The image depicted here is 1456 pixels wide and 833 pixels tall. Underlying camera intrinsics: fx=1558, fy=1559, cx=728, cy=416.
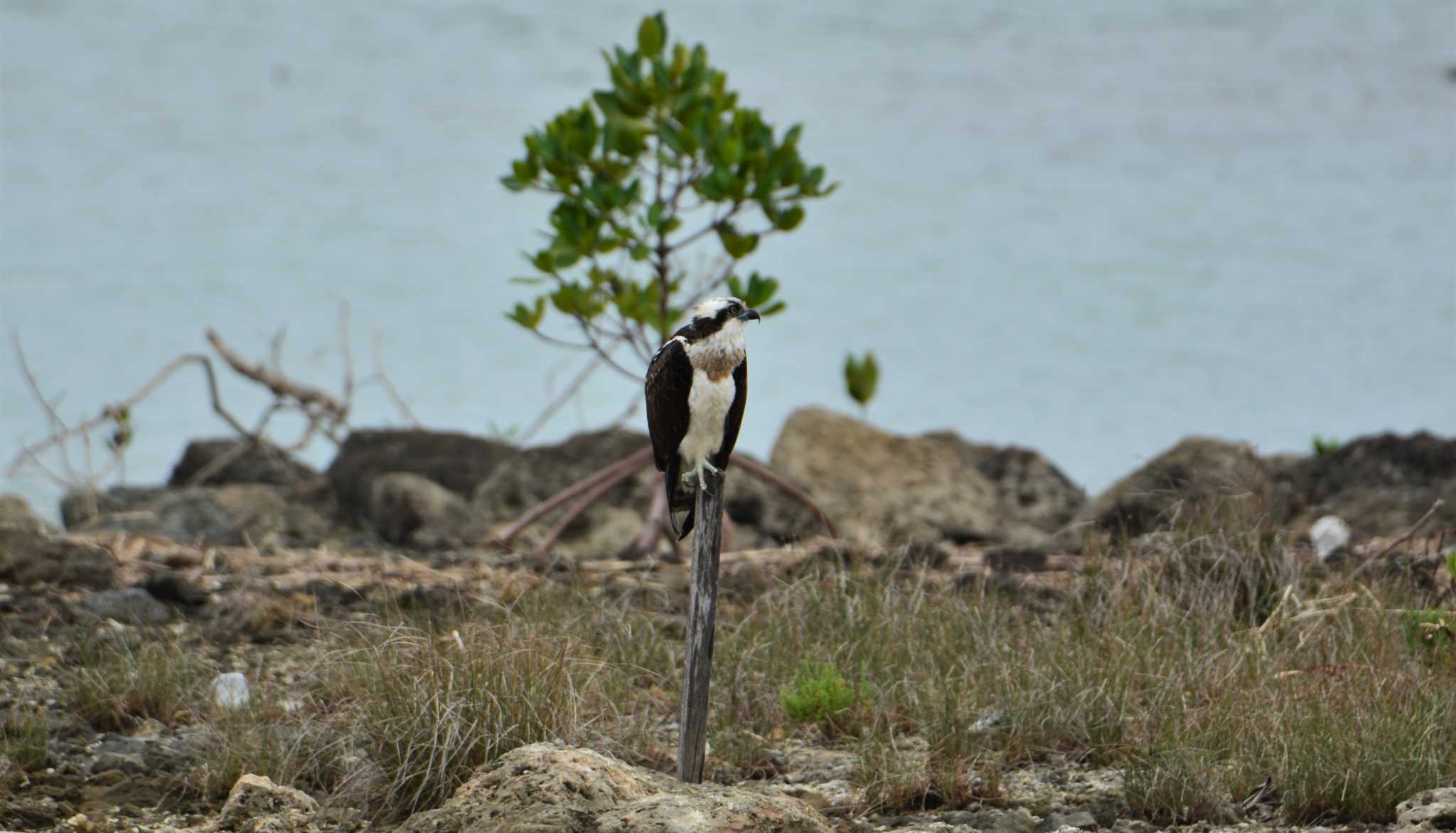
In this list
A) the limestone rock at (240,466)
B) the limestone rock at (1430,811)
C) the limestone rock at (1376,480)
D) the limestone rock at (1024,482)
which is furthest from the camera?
the limestone rock at (240,466)

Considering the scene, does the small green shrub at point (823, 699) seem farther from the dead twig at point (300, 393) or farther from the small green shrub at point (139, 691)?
the dead twig at point (300, 393)

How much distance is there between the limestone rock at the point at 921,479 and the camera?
9.41 meters

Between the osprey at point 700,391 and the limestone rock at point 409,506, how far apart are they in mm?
5178

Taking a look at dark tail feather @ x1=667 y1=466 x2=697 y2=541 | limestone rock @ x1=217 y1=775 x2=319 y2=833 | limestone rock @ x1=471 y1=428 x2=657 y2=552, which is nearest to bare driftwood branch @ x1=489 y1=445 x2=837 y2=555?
limestone rock @ x1=471 y1=428 x2=657 y2=552

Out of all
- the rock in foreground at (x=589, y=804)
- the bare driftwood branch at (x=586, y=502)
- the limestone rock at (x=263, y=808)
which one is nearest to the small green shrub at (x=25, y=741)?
the limestone rock at (x=263, y=808)

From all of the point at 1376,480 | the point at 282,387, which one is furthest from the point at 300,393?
the point at 1376,480

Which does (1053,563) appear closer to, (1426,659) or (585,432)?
(1426,659)

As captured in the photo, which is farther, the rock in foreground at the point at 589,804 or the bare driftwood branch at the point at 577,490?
the bare driftwood branch at the point at 577,490

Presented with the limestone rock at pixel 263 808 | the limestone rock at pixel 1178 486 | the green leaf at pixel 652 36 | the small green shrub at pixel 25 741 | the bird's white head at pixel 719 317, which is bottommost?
the limestone rock at pixel 263 808

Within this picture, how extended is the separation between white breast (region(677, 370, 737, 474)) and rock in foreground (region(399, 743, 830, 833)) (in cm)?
94

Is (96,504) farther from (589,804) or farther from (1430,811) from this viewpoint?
(1430,811)

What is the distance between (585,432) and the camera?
10.5 m

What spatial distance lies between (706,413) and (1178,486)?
4948mm

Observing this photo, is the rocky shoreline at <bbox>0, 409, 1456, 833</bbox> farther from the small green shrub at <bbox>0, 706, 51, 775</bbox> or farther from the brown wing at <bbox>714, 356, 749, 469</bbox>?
the brown wing at <bbox>714, 356, 749, 469</bbox>
